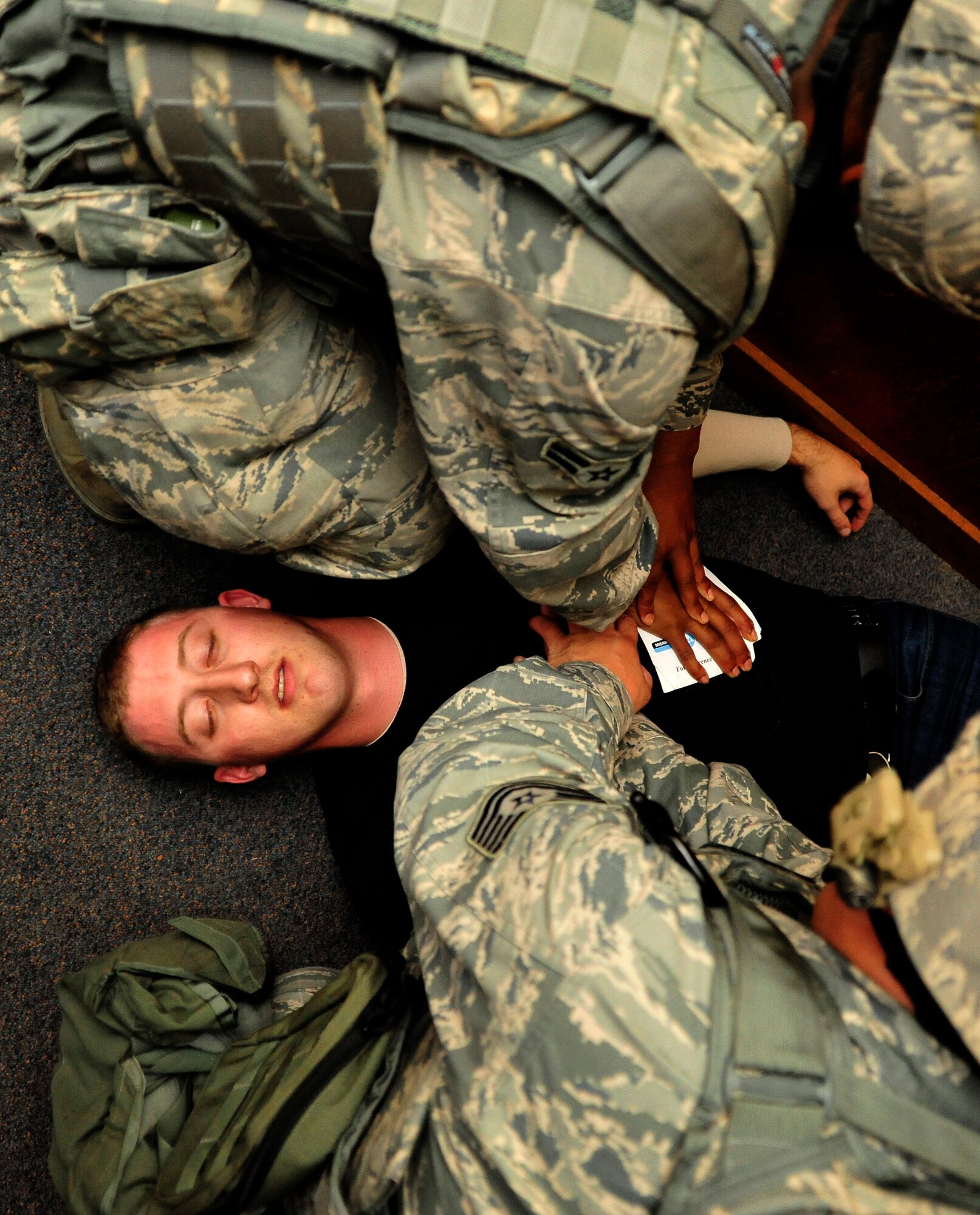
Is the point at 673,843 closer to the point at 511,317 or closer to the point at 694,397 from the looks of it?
the point at 511,317

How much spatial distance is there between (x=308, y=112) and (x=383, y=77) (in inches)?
2.5

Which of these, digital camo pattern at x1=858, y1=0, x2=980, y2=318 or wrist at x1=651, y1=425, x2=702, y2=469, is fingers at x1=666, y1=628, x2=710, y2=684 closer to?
wrist at x1=651, y1=425, x2=702, y2=469

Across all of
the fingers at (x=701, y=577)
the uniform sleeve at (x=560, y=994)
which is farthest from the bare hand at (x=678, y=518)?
the uniform sleeve at (x=560, y=994)

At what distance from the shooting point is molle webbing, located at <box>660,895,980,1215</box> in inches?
23.2

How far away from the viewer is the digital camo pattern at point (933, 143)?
0.58m

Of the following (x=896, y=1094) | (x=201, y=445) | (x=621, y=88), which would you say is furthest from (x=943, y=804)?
(x=201, y=445)

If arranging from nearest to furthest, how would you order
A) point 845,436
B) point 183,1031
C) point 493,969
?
point 493,969 < point 183,1031 < point 845,436

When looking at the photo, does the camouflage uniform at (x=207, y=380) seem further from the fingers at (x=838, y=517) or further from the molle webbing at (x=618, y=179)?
the fingers at (x=838, y=517)

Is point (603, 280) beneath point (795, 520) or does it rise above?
above

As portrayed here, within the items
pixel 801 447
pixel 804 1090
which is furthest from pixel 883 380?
pixel 804 1090

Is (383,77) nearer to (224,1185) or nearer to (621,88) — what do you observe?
(621,88)

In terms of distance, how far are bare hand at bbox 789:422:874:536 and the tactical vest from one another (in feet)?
3.13

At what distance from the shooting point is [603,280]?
2.25 ft

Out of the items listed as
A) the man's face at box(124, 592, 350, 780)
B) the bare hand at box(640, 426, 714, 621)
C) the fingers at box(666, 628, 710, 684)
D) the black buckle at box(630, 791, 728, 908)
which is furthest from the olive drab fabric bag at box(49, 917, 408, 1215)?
the bare hand at box(640, 426, 714, 621)
